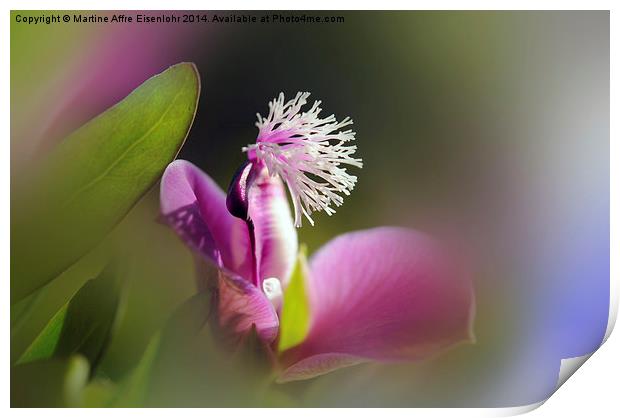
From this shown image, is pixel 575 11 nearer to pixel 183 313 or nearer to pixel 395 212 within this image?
pixel 395 212

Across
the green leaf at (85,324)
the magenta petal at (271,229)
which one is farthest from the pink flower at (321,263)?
the green leaf at (85,324)

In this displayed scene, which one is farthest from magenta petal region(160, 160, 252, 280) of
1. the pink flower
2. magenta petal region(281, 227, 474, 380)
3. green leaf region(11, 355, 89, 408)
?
green leaf region(11, 355, 89, 408)

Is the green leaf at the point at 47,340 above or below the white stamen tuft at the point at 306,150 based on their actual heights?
below

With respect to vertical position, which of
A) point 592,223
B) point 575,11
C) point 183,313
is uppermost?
point 575,11

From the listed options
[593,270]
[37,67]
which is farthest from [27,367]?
[593,270]

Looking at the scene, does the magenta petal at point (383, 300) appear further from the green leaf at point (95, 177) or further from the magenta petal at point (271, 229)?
the green leaf at point (95, 177)

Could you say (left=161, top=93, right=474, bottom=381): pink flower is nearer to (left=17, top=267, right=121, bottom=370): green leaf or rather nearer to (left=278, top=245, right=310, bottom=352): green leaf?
(left=278, top=245, right=310, bottom=352): green leaf
